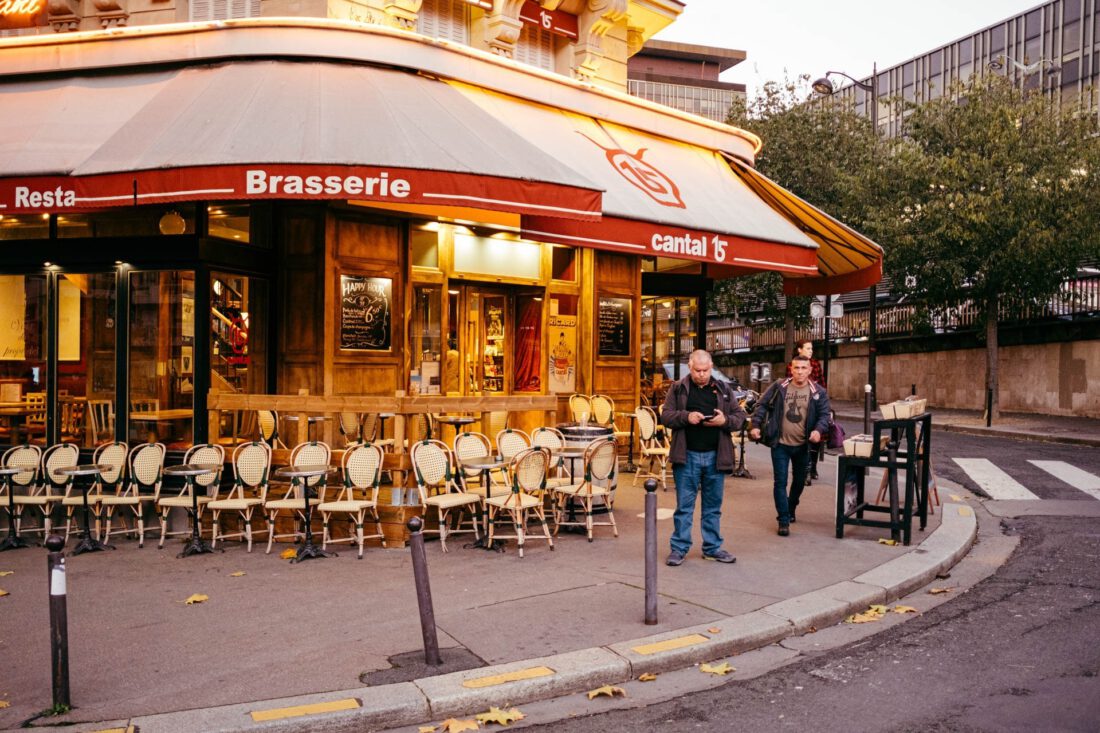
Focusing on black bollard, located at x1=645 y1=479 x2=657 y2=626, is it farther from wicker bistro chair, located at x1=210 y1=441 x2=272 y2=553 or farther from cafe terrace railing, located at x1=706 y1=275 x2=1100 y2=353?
cafe terrace railing, located at x1=706 y1=275 x2=1100 y2=353

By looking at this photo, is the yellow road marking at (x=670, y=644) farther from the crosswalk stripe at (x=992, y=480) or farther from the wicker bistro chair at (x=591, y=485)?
the crosswalk stripe at (x=992, y=480)

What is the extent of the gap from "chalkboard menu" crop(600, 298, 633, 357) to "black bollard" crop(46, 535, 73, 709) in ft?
32.2

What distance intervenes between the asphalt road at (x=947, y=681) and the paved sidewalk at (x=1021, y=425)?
12.5 metres

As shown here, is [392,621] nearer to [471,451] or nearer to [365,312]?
[471,451]

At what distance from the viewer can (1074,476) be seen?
1347cm

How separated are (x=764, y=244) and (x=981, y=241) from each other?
38.6 ft

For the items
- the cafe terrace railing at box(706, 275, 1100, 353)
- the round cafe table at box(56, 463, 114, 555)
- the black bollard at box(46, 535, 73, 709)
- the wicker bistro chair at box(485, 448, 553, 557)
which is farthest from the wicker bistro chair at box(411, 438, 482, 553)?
the cafe terrace railing at box(706, 275, 1100, 353)

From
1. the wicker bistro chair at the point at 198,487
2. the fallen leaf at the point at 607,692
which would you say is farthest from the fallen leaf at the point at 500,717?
the wicker bistro chair at the point at 198,487

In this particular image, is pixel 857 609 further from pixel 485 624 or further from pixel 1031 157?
pixel 1031 157

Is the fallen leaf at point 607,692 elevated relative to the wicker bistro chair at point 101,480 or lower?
lower

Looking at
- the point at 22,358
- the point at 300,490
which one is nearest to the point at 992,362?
the point at 300,490

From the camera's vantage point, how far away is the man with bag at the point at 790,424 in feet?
29.5

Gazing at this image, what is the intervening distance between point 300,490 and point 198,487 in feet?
4.00

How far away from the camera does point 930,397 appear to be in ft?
87.2
